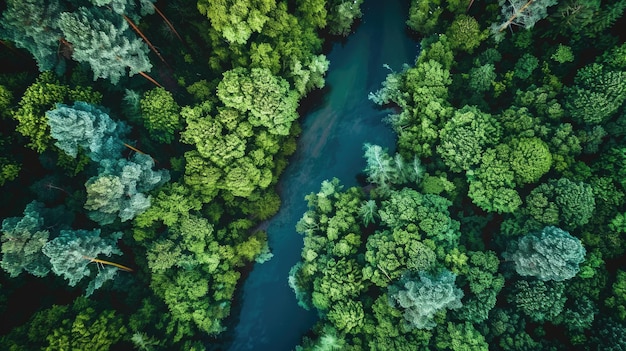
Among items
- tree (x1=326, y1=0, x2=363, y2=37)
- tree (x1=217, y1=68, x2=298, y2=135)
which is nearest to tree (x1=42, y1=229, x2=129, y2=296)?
tree (x1=217, y1=68, x2=298, y2=135)

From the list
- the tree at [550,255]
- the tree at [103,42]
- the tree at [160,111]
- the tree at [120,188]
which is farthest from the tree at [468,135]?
the tree at [103,42]

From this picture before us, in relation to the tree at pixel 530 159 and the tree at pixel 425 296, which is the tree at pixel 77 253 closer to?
the tree at pixel 425 296

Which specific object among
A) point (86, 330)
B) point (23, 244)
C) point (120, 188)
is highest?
point (120, 188)

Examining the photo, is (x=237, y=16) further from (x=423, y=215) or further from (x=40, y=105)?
(x=423, y=215)

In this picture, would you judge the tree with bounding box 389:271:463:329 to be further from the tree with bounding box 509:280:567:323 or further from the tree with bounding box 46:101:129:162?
the tree with bounding box 46:101:129:162

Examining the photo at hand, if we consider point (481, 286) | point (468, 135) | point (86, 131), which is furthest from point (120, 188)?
point (481, 286)

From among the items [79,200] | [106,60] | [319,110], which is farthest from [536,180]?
[79,200]
